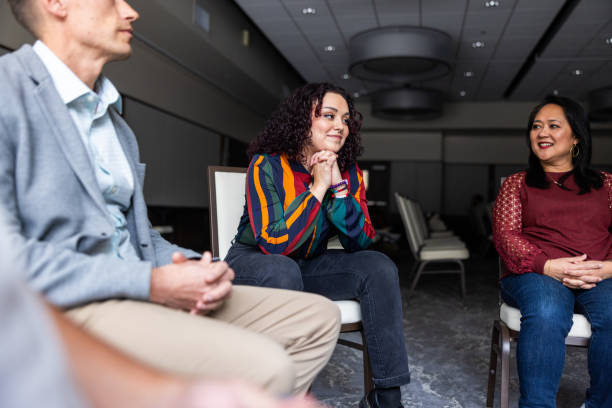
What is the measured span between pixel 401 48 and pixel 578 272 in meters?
5.56

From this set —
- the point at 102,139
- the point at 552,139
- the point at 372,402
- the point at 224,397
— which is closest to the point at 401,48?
the point at 552,139

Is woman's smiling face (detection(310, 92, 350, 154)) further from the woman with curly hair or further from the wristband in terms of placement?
the wristband

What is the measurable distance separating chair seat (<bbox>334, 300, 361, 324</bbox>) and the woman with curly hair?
0.02 m

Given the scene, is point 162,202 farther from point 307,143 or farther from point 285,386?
point 285,386

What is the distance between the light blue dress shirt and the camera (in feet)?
3.39

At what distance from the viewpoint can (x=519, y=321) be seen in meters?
1.59

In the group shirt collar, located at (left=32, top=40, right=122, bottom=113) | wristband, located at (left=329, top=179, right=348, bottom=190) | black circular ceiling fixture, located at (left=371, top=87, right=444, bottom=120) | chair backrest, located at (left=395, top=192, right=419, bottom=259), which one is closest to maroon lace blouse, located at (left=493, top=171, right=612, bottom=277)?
wristband, located at (left=329, top=179, right=348, bottom=190)

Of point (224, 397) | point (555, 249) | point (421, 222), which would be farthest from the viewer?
point (421, 222)

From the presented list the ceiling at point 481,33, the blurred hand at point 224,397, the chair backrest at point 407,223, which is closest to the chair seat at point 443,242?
the chair backrest at point 407,223

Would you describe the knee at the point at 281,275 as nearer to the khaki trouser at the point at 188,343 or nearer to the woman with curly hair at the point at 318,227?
the woman with curly hair at the point at 318,227

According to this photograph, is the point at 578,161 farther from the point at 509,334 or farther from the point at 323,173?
the point at 323,173

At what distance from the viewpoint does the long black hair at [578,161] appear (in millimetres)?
1897

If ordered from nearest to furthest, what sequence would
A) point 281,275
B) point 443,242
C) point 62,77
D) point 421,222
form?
point 62,77 → point 281,275 → point 443,242 → point 421,222

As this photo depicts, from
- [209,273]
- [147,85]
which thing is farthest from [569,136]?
[147,85]
